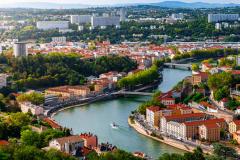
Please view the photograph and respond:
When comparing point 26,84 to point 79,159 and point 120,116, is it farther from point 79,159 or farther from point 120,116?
point 79,159

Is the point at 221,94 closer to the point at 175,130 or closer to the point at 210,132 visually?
the point at 175,130

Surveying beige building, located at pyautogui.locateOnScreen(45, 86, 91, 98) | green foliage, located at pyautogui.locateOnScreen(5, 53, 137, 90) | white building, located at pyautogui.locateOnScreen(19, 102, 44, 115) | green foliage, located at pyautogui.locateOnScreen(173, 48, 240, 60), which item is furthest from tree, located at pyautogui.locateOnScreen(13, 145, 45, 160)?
green foliage, located at pyautogui.locateOnScreen(173, 48, 240, 60)

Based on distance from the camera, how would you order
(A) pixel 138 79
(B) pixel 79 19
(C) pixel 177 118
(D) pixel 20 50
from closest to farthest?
(C) pixel 177 118 < (A) pixel 138 79 < (D) pixel 20 50 < (B) pixel 79 19

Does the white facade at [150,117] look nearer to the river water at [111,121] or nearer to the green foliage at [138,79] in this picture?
the river water at [111,121]

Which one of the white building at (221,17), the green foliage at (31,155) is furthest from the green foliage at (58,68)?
the white building at (221,17)

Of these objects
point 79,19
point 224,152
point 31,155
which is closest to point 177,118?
point 224,152
